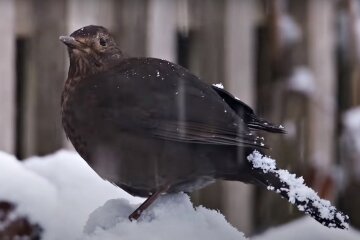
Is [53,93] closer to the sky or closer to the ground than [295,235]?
closer to the sky

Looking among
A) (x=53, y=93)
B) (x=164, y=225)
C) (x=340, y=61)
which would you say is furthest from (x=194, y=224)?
(x=340, y=61)

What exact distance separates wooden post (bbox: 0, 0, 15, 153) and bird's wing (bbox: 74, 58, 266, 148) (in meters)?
0.64

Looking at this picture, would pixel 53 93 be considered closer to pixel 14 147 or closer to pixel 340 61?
pixel 14 147

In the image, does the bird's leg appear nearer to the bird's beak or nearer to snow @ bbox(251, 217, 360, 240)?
the bird's beak

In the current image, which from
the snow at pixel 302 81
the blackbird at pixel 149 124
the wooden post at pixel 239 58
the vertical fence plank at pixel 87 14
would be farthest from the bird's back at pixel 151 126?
the snow at pixel 302 81

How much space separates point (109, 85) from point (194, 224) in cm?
24

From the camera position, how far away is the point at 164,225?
1253 mm

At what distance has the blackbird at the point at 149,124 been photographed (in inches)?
50.0

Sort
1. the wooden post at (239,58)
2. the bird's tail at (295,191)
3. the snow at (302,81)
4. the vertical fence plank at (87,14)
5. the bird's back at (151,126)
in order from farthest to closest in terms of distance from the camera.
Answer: the snow at (302,81) → the wooden post at (239,58) → the vertical fence plank at (87,14) → the bird's back at (151,126) → the bird's tail at (295,191)

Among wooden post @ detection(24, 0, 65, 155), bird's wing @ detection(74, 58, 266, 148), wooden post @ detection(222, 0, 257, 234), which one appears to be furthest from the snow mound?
wooden post @ detection(222, 0, 257, 234)

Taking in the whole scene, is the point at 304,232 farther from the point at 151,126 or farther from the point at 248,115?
the point at 151,126

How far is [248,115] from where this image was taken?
1.35 m

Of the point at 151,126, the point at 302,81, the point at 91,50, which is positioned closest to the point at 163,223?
the point at 151,126

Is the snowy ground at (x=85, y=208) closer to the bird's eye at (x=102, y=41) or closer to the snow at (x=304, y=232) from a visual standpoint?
the bird's eye at (x=102, y=41)
